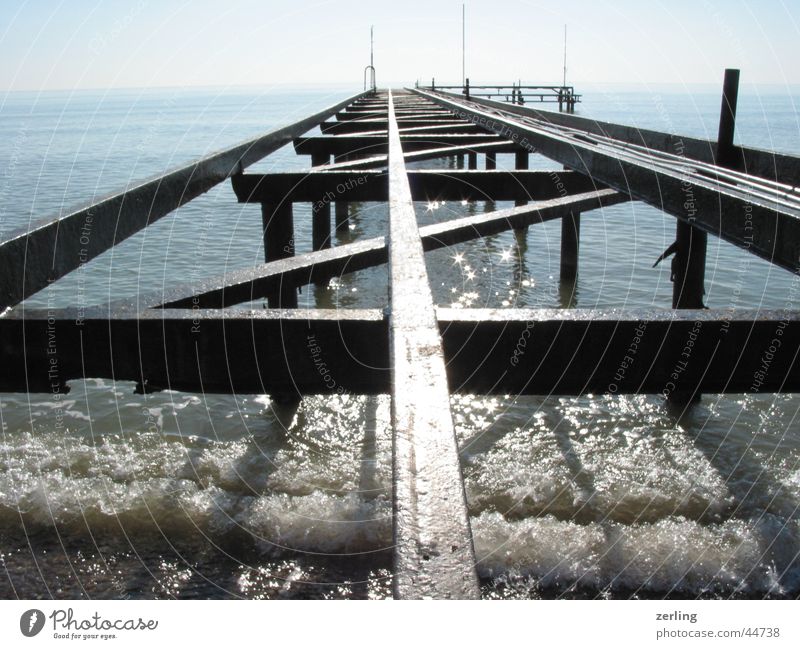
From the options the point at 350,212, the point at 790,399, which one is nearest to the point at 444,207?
the point at 350,212

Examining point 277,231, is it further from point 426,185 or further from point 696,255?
point 696,255

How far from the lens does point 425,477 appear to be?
122 cm

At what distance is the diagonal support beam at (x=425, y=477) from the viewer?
3.38 ft

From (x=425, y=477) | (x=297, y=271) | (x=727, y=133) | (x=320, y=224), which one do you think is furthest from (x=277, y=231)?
(x=425, y=477)

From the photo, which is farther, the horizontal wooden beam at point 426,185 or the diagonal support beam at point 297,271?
the horizontal wooden beam at point 426,185

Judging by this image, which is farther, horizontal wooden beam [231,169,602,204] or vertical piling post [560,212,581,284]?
vertical piling post [560,212,581,284]

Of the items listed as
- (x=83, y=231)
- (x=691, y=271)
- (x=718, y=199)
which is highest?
(x=718, y=199)

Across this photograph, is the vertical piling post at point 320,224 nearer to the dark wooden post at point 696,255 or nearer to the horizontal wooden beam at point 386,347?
the dark wooden post at point 696,255

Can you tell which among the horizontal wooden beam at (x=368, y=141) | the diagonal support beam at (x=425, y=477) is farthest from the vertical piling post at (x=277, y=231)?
the diagonal support beam at (x=425, y=477)

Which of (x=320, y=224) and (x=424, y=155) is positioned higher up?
(x=424, y=155)

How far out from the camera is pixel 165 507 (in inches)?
163

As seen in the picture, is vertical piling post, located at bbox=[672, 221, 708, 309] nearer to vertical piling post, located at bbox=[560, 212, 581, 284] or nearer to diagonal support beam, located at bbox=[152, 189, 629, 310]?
diagonal support beam, located at bbox=[152, 189, 629, 310]

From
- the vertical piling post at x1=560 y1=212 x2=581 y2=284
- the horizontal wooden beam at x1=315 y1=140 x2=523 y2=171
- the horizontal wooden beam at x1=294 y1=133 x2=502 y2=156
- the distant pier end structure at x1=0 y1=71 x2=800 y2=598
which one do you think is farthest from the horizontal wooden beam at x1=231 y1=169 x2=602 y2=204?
the vertical piling post at x1=560 y1=212 x2=581 y2=284

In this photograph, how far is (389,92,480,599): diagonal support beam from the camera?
3.38 feet
